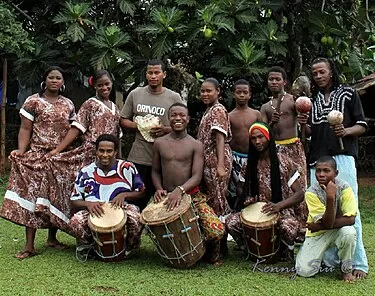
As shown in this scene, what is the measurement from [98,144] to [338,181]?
2.16 meters

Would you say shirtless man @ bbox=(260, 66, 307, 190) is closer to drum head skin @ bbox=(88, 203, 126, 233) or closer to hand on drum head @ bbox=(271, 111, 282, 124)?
hand on drum head @ bbox=(271, 111, 282, 124)

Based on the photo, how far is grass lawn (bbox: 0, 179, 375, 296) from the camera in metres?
4.39

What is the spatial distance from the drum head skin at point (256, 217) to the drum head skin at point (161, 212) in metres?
0.54

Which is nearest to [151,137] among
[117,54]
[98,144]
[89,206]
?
[98,144]

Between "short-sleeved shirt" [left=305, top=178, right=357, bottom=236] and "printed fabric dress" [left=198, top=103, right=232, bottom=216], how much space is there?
0.91 metres

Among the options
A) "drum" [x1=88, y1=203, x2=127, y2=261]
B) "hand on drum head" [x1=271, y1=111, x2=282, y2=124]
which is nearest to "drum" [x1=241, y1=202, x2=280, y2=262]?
"hand on drum head" [x1=271, y1=111, x2=282, y2=124]

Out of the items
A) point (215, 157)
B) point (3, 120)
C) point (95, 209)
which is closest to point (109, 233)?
point (95, 209)

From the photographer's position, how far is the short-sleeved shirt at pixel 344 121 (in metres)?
4.83

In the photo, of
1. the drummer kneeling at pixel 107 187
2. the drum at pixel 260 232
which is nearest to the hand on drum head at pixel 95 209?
the drummer kneeling at pixel 107 187

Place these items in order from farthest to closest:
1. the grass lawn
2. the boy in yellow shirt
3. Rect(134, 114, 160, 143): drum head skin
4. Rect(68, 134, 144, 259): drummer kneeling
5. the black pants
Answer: the black pants
Rect(134, 114, 160, 143): drum head skin
Rect(68, 134, 144, 259): drummer kneeling
the boy in yellow shirt
the grass lawn

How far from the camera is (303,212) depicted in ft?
17.7

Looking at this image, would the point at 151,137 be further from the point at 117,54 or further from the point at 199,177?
the point at 117,54

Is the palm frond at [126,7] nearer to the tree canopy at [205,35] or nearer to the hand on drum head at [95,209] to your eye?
the tree canopy at [205,35]

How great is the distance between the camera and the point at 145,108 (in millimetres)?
5555
